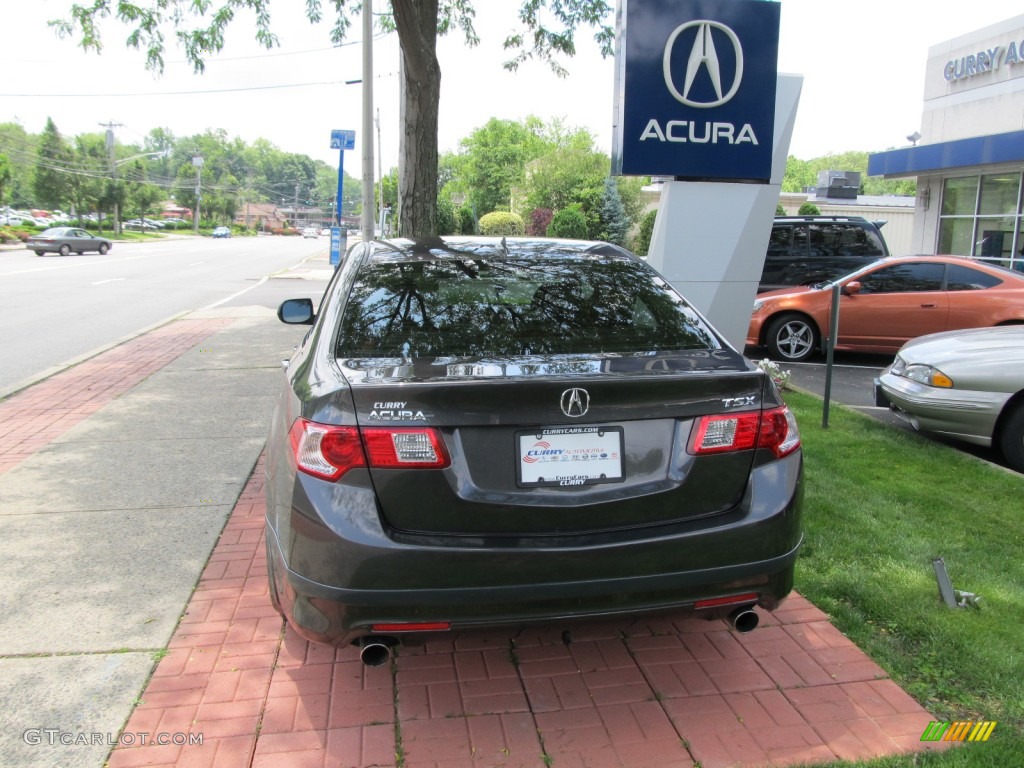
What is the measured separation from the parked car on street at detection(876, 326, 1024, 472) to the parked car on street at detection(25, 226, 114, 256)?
38.6 metres

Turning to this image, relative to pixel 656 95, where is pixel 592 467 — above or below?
below

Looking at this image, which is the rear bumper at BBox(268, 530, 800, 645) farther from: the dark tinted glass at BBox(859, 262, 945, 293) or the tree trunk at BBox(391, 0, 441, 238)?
the dark tinted glass at BBox(859, 262, 945, 293)

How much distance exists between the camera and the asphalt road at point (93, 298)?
37.2 ft

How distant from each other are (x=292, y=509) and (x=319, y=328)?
0.96 meters

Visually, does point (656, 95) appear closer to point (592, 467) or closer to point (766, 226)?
point (766, 226)

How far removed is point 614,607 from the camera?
107 inches

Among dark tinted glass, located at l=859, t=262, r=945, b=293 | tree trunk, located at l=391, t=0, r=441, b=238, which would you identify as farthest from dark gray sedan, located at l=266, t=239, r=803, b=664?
dark tinted glass, located at l=859, t=262, r=945, b=293

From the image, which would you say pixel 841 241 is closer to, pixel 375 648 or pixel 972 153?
pixel 972 153

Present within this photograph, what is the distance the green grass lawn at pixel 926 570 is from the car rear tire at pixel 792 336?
450 centimetres

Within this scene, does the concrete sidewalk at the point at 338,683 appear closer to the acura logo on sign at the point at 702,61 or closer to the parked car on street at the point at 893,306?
the acura logo on sign at the point at 702,61

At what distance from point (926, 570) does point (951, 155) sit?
54.5 ft

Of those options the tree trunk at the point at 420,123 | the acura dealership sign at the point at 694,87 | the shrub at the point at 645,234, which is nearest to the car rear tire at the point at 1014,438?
the acura dealership sign at the point at 694,87

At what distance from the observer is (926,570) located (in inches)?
160

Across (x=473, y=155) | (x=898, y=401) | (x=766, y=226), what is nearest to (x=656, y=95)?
(x=766, y=226)
